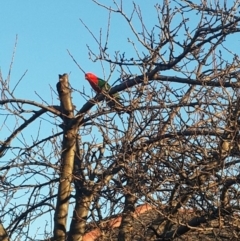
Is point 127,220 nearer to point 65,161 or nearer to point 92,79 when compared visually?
point 65,161

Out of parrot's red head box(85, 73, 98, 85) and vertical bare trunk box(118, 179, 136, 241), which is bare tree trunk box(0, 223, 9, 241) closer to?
vertical bare trunk box(118, 179, 136, 241)

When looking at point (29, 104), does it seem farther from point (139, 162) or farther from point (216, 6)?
point (216, 6)

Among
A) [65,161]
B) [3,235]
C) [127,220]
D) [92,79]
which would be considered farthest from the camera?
[92,79]

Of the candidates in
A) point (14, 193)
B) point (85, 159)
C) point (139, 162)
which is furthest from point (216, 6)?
point (14, 193)

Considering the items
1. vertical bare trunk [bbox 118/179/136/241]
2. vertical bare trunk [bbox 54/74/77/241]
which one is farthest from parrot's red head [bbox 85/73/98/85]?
vertical bare trunk [bbox 118/179/136/241]

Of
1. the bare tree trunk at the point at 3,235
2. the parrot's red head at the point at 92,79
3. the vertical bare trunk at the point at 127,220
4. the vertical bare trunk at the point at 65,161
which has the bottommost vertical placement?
the vertical bare trunk at the point at 127,220

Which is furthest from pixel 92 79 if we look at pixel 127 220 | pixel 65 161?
pixel 127 220

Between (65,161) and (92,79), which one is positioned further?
(92,79)

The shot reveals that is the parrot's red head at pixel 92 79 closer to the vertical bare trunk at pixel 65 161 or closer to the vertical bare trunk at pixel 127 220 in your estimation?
the vertical bare trunk at pixel 65 161

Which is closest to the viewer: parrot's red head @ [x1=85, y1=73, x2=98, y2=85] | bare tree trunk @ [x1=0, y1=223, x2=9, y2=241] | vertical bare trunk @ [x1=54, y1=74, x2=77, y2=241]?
bare tree trunk @ [x1=0, y1=223, x2=9, y2=241]

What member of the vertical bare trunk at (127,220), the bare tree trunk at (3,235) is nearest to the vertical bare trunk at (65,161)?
the bare tree trunk at (3,235)

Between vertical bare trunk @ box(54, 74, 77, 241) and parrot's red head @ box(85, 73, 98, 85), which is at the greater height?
parrot's red head @ box(85, 73, 98, 85)

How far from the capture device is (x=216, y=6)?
25.1 feet

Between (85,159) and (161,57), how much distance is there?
196 centimetres
